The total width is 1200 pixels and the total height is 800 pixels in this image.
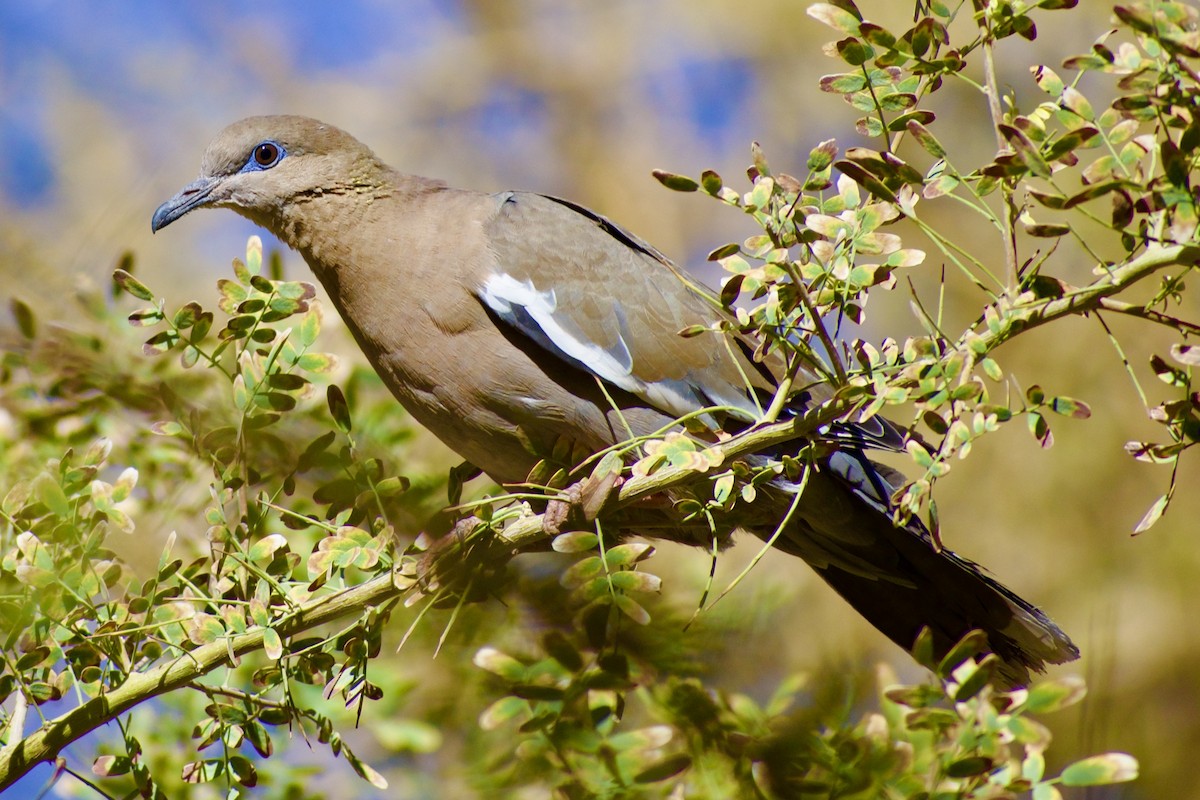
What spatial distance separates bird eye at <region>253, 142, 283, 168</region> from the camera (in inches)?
141

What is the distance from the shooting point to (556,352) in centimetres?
308

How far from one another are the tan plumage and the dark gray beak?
56 mm

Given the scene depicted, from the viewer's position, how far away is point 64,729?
1890 mm

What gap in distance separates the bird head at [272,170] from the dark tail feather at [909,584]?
1652 millimetres

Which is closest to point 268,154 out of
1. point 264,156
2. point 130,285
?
point 264,156

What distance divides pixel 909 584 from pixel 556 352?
112 cm

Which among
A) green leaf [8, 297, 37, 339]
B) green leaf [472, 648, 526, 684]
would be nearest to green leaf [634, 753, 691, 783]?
green leaf [472, 648, 526, 684]

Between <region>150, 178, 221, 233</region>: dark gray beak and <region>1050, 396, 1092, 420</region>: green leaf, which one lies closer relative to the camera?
<region>1050, 396, 1092, 420</region>: green leaf

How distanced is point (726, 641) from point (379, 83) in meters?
5.37

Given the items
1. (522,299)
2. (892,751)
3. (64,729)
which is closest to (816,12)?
(892,751)

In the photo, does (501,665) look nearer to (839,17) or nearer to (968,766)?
(968,766)

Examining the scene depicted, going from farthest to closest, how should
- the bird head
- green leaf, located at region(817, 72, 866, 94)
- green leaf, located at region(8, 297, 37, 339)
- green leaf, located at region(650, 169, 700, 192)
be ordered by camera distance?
1. the bird head
2. green leaf, located at region(8, 297, 37, 339)
3. green leaf, located at region(817, 72, 866, 94)
4. green leaf, located at region(650, 169, 700, 192)

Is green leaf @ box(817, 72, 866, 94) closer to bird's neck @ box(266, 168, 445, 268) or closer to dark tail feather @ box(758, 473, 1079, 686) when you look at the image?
dark tail feather @ box(758, 473, 1079, 686)

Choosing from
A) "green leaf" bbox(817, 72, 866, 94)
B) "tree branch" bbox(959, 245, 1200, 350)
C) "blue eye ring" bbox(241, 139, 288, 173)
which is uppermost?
"blue eye ring" bbox(241, 139, 288, 173)
